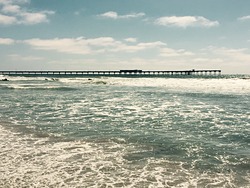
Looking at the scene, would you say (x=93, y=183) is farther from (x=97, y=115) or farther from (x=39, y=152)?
(x=97, y=115)

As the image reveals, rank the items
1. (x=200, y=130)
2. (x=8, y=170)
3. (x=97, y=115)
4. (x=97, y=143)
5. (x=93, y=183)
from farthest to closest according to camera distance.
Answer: (x=97, y=115)
(x=200, y=130)
(x=97, y=143)
(x=8, y=170)
(x=93, y=183)

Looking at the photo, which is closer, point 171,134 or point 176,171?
point 176,171

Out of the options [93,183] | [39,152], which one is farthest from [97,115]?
[93,183]

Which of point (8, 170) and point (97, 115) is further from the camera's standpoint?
point (97, 115)

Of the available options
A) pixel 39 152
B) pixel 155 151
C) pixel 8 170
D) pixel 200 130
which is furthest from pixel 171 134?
pixel 8 170

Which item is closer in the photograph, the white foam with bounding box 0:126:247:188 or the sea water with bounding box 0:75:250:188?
the white foam with bounding box 0:126:247:188

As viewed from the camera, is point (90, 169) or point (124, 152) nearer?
point (90, 169)

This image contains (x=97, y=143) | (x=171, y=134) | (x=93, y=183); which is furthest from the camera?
(x=171, y=134)

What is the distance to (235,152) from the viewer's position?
9.90m

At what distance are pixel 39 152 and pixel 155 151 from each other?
3.94m

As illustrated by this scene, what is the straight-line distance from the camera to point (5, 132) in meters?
13.0

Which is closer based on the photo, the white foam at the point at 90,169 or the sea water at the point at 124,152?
Answer: the white foam at the point at 90,169

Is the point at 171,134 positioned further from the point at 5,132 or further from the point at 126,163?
the point at 5,132

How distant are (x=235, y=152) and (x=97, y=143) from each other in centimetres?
497
